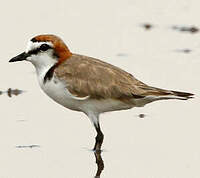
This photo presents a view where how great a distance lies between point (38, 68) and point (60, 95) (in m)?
0.49

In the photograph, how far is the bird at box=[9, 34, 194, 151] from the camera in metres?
14.1

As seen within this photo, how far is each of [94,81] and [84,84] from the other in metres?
0.15

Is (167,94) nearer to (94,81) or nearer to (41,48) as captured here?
(94,81)

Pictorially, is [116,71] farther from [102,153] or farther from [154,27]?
[154,27]

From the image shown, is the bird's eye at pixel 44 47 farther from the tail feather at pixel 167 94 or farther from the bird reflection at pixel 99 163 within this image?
the bird reflection at pixel 99 163

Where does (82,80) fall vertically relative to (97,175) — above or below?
above

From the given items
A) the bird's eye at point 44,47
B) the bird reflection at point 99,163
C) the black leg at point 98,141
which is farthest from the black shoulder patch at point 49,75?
the bird reflection at point 99,163

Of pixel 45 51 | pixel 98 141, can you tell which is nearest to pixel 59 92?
pixel 45 51

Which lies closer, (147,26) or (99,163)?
(99,163)

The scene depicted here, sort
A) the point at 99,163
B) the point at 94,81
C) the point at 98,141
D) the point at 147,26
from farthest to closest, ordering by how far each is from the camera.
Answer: the point at 147,26
the point at 98,141
the point at 99,163
the point at 94,81

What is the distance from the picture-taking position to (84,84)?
14.1 m

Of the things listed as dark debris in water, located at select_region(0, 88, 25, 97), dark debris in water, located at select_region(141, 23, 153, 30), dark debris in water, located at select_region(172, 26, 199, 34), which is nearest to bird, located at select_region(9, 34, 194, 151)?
dark debris in water, located at select_region(0, 88, 25, 97)

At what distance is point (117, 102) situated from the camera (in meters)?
14.2

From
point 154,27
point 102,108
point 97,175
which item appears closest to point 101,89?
point 102,108
